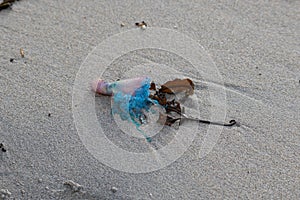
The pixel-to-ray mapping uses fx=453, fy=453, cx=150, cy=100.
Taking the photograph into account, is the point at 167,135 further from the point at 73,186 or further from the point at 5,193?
the point at 5,193

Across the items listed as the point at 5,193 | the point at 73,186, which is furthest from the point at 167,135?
the point at 5,193

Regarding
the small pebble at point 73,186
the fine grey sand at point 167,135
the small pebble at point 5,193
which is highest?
the fine grey sand at point 167,135

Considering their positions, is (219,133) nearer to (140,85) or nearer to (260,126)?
(260,126)

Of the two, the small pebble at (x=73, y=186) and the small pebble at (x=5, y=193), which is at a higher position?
the small pebble at (x=73, y=186)

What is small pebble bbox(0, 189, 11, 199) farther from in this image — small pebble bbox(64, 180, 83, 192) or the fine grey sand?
small pebble bbox(64, 180, 83, 192)

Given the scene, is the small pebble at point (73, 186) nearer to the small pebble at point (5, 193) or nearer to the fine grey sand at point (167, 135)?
the fine grey sand at point (167, 135)

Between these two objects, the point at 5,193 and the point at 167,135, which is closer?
the point at 5,193

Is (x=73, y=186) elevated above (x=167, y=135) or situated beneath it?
situated beneath

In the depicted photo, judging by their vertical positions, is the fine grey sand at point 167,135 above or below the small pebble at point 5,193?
above

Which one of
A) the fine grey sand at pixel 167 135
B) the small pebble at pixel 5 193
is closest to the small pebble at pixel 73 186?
the fine grey sand at pixel 167 135
